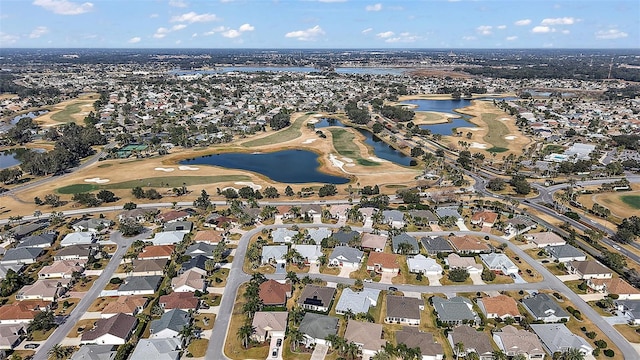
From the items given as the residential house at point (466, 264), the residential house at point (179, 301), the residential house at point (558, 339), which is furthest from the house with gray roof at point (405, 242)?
the residential house at point (179, 301)

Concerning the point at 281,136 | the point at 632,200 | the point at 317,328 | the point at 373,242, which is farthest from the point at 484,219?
the point at 281,136

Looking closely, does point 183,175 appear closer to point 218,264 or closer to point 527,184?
point 218,264

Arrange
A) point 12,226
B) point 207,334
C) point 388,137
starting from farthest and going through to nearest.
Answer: point 388,137
point 12,226
point 207,334

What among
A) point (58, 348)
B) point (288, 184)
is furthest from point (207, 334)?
point (288, 184)

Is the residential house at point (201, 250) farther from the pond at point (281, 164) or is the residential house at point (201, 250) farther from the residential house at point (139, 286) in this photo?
the pond at point (281, 164)

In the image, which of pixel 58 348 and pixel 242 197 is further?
pixel 242 197

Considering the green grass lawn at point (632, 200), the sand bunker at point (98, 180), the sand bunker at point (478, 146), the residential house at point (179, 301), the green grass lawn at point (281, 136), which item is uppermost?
the green grass lawn at point (281, 136)

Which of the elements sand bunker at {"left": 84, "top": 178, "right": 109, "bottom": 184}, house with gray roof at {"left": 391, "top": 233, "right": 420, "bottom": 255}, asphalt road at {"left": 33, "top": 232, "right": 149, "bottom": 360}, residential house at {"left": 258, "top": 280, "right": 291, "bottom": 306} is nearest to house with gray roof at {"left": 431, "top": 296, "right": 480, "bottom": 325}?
house with gray roof at {"left": 391, "top": 233, "right": 420, "bottom": 255}

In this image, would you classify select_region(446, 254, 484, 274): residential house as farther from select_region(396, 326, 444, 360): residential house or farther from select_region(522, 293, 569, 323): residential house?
select_region(396, 326, 444, 360): residential house

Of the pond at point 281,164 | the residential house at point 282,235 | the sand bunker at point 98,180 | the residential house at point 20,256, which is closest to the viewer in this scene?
the residential house at point 20,256
